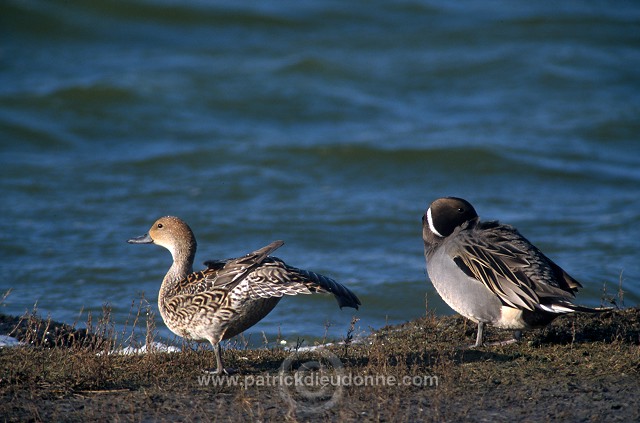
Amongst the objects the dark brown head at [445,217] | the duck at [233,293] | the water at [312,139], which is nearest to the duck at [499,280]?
the dark brown head at [445,217]

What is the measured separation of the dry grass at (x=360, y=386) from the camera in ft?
16.0

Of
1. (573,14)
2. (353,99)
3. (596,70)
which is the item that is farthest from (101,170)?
(573,14)

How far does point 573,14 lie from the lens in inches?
876

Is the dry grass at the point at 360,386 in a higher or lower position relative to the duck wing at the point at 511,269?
lower

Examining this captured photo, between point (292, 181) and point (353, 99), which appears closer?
point (292, 181)

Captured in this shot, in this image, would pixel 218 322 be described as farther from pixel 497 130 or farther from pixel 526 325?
pixel 497 130

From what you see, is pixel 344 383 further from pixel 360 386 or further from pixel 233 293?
pixel 233 293

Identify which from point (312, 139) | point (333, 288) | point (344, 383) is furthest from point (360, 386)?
point (312, 139)

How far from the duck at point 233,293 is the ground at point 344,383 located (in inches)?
10.2

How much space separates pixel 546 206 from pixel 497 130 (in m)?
3.71

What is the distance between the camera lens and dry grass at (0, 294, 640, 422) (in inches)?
192

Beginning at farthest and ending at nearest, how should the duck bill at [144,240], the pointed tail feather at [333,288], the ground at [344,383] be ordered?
the duck bill at [144,240] < the pointed tail feather at [333,288] < the ground at [344,383]

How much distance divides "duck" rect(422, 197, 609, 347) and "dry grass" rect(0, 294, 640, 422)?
0.83 feet

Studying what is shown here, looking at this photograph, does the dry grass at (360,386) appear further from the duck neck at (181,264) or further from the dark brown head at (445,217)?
the dark brown head at (445,217)
